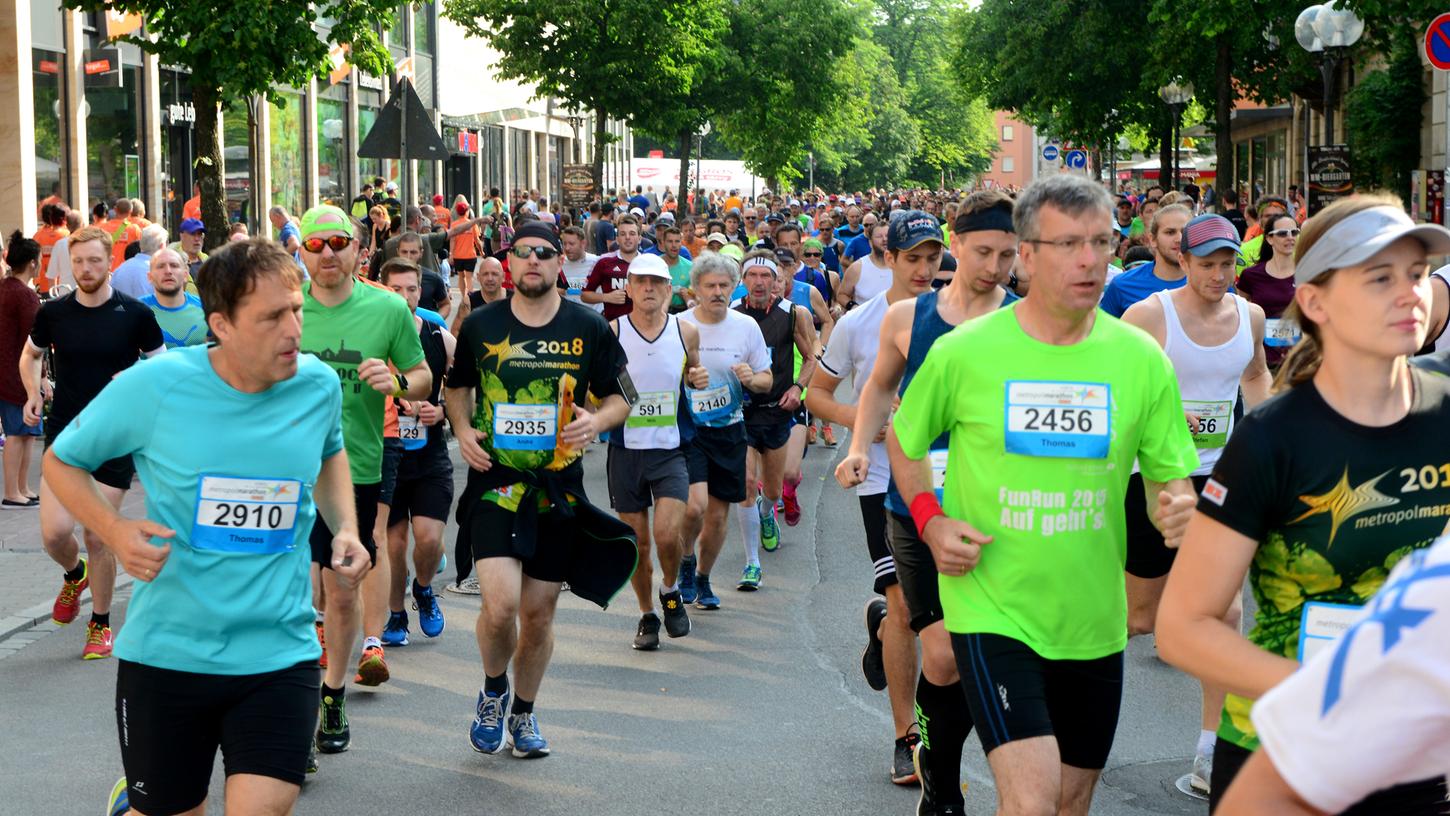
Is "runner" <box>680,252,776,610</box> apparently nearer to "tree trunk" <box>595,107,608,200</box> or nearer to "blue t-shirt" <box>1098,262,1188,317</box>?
"blue t-shirt" <box>1098,262,1188,317</box>

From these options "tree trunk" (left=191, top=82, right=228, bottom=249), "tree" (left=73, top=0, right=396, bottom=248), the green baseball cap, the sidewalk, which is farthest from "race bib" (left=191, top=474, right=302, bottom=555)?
"tree trunk" (left=191, top=82, right=228, bottom=249)

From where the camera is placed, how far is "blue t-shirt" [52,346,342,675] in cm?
447

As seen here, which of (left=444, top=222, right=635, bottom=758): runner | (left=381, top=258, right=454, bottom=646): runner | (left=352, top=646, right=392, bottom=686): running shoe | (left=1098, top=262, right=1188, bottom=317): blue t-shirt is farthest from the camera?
(left=381, top=258, right=454, bottom=646): runner

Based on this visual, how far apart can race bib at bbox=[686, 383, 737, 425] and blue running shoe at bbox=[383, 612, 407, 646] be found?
2.02 meters

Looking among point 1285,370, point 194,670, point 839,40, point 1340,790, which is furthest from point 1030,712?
point 839,40

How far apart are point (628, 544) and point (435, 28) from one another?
1786 inches

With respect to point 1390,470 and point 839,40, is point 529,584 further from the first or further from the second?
point 839,40

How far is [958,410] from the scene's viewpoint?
15.4 ft

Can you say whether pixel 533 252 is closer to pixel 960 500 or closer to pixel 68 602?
pixel 960 500

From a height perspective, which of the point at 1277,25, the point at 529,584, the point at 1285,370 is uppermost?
the point at 1277,25

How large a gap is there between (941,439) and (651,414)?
4.09 m

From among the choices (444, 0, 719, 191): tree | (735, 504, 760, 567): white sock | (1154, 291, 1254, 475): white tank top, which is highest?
(444, 0, 719, 191): tree

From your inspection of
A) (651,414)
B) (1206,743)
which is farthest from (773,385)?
(1206,743)

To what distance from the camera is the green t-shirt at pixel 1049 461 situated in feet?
14.7
